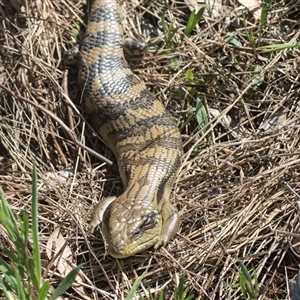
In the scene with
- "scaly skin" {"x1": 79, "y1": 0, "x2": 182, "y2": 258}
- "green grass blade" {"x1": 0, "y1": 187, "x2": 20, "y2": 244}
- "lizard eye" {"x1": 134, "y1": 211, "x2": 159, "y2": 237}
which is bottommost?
"lizard eye" {"x1": 134, "y1": 211, "x2": 159, "y2": 237}

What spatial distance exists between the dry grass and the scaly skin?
0.47ft

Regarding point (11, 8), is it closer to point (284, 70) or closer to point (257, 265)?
point (284, 70)

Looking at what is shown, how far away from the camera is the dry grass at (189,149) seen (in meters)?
4.38

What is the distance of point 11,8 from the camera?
239 inches

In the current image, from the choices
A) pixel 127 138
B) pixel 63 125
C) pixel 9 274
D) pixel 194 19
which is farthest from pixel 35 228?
pixel 194 19

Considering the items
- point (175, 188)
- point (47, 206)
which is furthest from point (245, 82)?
point (47, 206)

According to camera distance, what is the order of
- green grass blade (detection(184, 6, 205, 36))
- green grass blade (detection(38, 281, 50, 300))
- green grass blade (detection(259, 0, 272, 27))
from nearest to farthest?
green grass blade (detection(38, 281, 50, 300)) < green grass blade (detection(259, 0, 272, 27)) < green grass blade (detection(184, 6, 205, 36))

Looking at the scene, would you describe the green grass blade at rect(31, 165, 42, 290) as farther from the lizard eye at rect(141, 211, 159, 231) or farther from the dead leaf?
the dead leaf

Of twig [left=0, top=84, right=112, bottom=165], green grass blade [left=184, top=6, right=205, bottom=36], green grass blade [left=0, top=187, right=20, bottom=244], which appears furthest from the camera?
green grass blade [left=184, top=6, right=205, bottom=36]

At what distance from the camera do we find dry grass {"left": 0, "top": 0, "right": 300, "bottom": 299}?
4.38 meters

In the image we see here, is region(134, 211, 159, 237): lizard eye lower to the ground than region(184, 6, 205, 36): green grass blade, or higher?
lower

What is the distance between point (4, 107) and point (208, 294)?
2.63m

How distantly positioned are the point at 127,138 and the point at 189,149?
1.82ft

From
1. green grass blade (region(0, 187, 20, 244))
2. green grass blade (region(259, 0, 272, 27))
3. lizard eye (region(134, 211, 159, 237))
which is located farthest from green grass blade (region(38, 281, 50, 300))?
green grass blade (region(259, 0, 272, 27))
